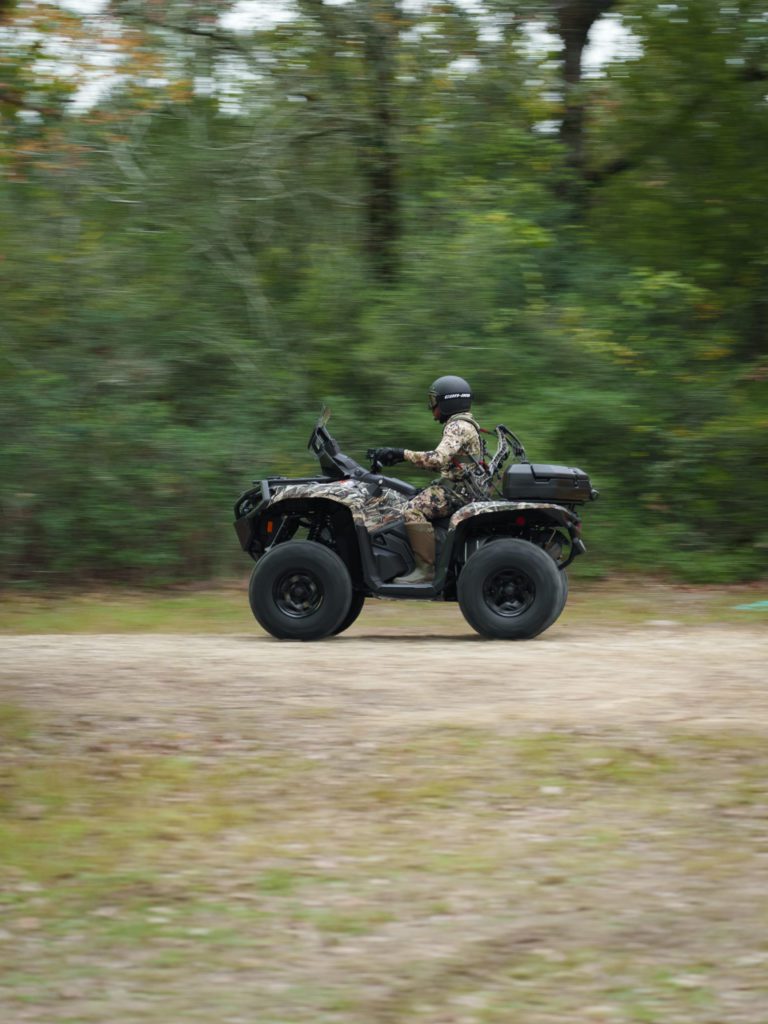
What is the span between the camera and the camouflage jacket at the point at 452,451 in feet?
39.0

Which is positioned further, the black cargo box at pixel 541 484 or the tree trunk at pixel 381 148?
the tree trunk at pixel 381 148

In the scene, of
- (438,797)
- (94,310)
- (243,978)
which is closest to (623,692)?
(438,797)

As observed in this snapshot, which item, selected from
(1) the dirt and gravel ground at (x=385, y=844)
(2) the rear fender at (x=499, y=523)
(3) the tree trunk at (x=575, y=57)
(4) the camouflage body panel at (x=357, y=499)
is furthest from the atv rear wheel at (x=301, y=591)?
(3) the tree trunk at (x=575, y=57)

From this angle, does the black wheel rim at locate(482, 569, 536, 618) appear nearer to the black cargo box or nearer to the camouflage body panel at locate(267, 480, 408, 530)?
the black cargo box

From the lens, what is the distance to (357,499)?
1190 centimetres

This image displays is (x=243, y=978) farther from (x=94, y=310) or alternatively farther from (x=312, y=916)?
(x=94, y=310)

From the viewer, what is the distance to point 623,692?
8930mm

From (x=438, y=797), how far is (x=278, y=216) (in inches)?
524

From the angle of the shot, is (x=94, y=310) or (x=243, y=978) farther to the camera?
(x=94, y=310)

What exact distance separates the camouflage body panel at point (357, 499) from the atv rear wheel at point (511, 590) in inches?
30.6

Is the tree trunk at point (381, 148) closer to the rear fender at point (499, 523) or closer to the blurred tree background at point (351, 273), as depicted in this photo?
the blurred tree background at point (351, 273)

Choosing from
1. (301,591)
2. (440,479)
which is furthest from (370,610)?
(440,479)

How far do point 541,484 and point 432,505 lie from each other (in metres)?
0.84

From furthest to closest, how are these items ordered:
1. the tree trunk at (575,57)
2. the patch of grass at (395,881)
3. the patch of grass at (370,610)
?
the tree trunk at (575,57), the patch of grass at (370,610), the patch of grass at (395,881)
